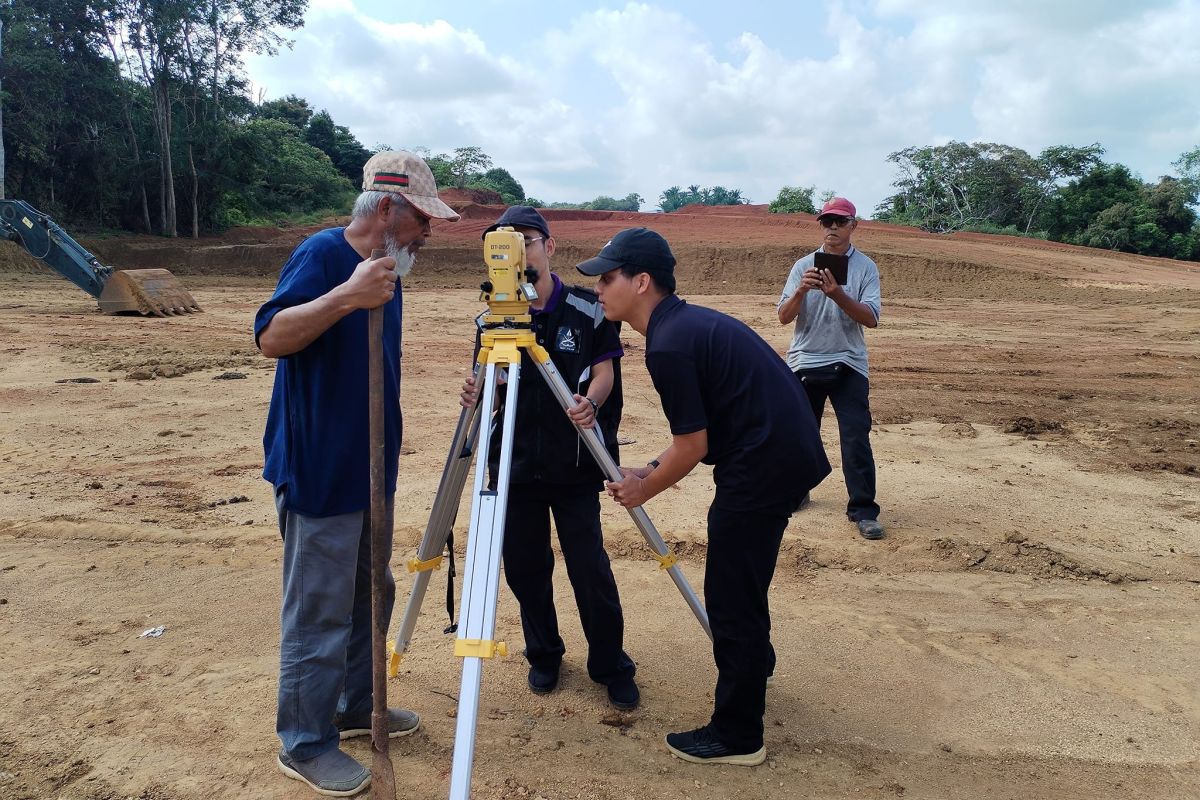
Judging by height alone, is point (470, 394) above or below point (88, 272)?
below

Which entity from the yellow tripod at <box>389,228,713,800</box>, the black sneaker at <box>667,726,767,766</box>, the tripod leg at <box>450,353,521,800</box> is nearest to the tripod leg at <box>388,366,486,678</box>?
the yellow tripod at <box>389,228,713,800</box>

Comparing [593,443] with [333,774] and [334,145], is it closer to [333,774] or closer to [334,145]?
[333,774]

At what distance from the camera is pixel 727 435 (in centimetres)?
270

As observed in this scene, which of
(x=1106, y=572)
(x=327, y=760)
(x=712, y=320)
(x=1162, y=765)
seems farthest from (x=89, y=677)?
(x=1106, y=572)

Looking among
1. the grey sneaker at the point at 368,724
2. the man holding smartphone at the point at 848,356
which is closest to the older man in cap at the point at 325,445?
the grey sneaker at the point at 368,724

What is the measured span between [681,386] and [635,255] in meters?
0.46

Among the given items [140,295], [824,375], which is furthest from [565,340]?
[140,295]

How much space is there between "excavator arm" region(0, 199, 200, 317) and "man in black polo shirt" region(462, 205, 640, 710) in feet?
44.2

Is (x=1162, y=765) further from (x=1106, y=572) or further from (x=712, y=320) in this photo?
(x=712, y=320)

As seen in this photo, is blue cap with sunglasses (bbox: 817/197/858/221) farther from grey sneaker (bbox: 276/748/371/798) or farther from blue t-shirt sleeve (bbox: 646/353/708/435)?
grey sneaker (bbox: 276/748/371/798)

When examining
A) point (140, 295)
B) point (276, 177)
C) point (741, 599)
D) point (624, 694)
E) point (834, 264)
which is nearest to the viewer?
point (741, 599)

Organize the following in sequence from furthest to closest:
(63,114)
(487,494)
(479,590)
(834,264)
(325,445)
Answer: (63,114), (834,264), (325,445), (487,494), (479,590)

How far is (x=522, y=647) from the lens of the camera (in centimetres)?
367

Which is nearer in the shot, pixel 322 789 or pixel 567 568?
pixel 322 789
